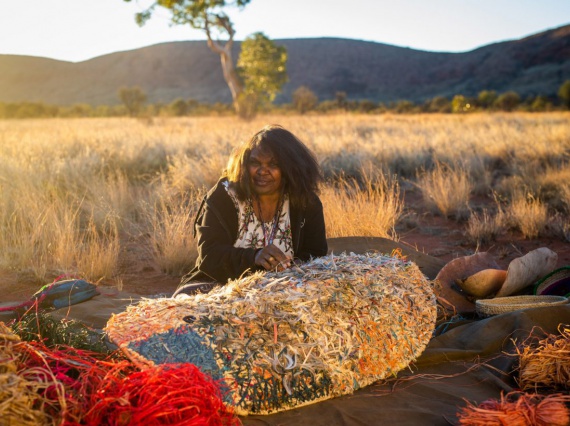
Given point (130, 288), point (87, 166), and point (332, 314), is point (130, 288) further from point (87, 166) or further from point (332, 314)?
point (87, 166)

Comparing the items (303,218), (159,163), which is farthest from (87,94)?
(303,218)

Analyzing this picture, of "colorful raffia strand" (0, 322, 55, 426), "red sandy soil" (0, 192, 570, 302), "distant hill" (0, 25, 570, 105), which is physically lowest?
"red sandy soil" (0, 192, 570, 302)

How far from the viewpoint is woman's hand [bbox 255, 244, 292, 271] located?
295cm

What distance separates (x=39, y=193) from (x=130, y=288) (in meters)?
2.06

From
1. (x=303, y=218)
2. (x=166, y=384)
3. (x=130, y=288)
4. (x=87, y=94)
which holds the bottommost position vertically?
(x=130, y=288)

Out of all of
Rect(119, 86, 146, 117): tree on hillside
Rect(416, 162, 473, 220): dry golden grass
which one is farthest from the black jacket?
Rect(119, 86, 146, 117): tree on hillside

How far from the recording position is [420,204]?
25.9 feet

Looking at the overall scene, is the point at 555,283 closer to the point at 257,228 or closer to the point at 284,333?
the point at 257,228

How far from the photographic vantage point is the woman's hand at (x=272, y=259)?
2.95m

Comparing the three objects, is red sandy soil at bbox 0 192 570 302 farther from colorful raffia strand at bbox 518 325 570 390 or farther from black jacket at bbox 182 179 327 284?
colorful raffia strand at bbox 518 325 570 390

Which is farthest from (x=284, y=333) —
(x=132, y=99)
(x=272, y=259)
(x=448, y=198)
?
(x=132, y=99)

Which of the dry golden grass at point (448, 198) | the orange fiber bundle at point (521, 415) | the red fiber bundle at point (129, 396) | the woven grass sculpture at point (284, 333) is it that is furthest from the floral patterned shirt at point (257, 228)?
the dry golden grass at point (448, 198)

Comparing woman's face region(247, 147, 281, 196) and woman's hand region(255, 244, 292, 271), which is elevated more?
woman's face region(247, 147, 281, 196)

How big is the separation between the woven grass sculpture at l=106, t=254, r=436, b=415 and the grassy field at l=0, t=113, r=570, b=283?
2514 millimetres
